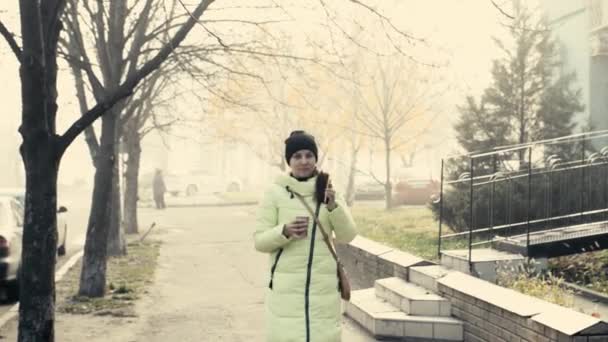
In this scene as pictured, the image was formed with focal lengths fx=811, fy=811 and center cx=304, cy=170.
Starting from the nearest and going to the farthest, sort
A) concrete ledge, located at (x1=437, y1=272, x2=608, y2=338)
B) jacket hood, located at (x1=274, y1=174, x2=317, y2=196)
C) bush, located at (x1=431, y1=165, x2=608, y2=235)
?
1. jacket hood, located at (x1=274, y1=174, x2=317, y2=196)
2. concrete ledge, located at (x1=437, y1=272, x2=608, y2=338)
3. bush, located at (x1=431, y1=165, x2=608, y2=235)

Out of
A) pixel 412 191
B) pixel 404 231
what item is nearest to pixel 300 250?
pixel 404 231

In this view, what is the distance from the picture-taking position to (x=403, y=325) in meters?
7.57

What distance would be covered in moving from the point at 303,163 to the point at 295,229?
41cm

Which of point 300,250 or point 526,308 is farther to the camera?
point 526,308

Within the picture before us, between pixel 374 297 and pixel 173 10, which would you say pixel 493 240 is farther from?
pixel 173 10

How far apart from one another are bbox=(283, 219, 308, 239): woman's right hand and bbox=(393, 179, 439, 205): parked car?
2412 cm

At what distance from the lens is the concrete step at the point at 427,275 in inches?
324

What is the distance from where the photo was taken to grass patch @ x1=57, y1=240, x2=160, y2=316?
977 cm

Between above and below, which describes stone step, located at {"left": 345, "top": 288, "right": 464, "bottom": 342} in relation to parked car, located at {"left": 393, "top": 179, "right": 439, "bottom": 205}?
below

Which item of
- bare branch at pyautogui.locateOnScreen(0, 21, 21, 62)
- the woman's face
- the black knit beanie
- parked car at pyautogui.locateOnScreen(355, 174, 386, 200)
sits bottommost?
the woman's face

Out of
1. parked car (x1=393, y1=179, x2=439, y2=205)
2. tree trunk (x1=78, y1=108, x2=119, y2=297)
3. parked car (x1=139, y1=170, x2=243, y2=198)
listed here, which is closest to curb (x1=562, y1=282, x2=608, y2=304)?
tree trunk (x1=78, y1=108, x2=119, y2=297)

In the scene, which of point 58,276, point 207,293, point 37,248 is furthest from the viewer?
point 58,276

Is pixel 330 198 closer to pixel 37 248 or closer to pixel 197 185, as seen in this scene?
pixel 37 248

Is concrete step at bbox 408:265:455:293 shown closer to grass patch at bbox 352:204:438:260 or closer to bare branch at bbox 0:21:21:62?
grass patch at bbox 352:204:438:260
